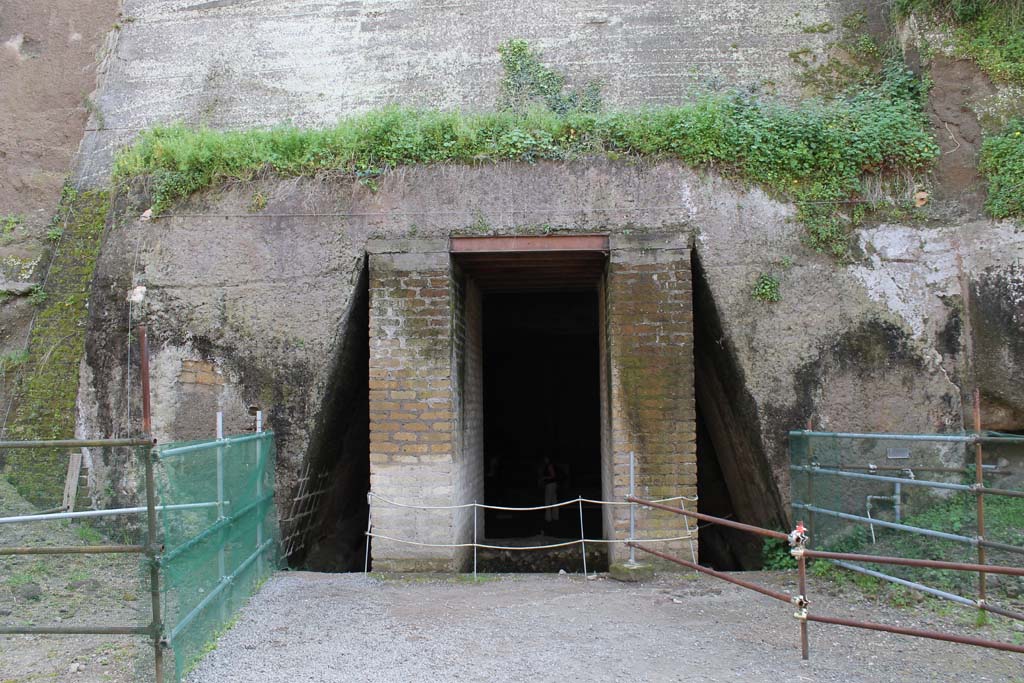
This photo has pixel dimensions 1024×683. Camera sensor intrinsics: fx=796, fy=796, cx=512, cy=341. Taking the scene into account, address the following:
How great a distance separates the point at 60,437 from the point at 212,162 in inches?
131

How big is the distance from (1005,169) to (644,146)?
316 centimetres

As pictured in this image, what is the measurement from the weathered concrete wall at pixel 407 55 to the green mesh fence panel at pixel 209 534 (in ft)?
13.4

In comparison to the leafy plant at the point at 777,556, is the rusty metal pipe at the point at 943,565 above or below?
above

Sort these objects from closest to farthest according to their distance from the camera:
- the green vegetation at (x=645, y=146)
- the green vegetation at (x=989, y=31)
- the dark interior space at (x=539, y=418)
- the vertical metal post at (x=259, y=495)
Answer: the vertical metal post at (x=259, y=495) < the green vegetation at (x=645, y=146) < the green vegetation at (x=989, y=31) < the dark interior space at (x=539, y=418)

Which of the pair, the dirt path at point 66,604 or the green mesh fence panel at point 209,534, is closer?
the green mesh fence panel at point 209,534

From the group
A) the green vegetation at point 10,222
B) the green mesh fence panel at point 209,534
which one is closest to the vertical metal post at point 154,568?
the green mesh fence panel at point 209,534

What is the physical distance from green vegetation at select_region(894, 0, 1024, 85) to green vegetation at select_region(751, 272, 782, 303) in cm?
291

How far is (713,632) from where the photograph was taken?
17.8ft

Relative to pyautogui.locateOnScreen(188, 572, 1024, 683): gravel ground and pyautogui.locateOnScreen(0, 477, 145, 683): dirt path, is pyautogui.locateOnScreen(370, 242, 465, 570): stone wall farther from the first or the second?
pyautogui.locateOnScreen(0, 477, 145, 683): dirt path

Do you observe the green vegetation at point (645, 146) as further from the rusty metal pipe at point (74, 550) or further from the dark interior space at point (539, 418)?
the dark interior space at point (539, 418)

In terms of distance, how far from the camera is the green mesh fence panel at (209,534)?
4.67m

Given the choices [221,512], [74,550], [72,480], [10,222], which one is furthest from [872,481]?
[10,222]

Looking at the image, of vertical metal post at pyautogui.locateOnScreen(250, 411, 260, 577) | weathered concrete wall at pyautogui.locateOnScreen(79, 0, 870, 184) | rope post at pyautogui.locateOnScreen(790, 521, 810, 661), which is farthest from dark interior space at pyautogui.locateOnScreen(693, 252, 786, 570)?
vertical metal post at pyautogui.locateOnScreen(250, 411, 260, 577)

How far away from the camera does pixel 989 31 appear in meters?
7.60
